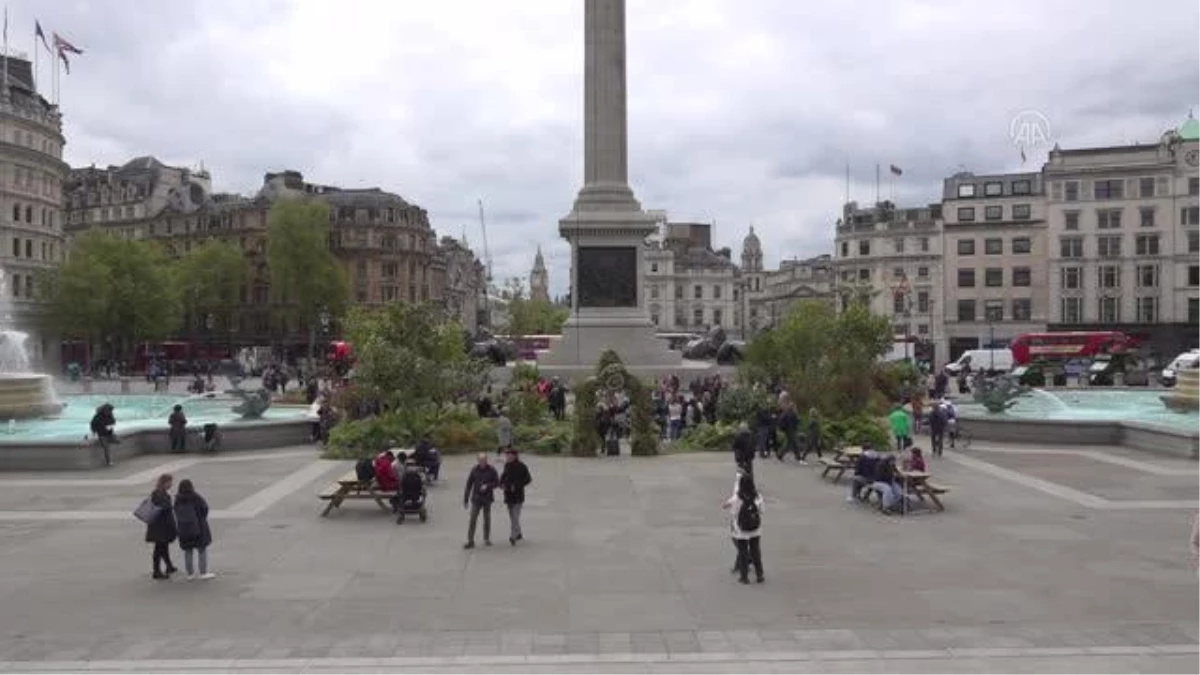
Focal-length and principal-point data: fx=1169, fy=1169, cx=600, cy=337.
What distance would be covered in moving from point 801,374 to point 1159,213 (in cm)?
7704

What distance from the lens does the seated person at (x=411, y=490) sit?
2023cm

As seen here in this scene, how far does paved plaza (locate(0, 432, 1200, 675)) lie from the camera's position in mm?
11852

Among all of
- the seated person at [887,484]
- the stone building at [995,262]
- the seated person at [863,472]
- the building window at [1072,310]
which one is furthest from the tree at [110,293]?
the seated person at [887,484]

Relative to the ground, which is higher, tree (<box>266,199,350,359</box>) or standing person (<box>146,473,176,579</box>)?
tree (<box>266,199,350,359</box>)

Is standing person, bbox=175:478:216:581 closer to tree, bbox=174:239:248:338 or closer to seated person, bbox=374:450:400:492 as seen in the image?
seated person, bbox=374:450:400:492

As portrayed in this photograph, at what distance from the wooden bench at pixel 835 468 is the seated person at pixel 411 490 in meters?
9.44

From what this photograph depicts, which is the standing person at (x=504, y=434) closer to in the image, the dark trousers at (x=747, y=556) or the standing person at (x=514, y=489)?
the standing person at (x=514, y=489)

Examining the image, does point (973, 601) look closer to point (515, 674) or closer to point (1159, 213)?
point (515, 674)

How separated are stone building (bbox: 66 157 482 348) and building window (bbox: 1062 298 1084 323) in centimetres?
6605

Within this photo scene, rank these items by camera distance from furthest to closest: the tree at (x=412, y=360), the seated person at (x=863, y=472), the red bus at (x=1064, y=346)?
the red bus at (x=1064, y=346) → the tree at (x=412, y=360) → the seated person at (x=863, y=472)

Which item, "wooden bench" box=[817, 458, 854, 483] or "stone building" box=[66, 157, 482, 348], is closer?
"wooden bench" box=[817, 458, 854, 483]

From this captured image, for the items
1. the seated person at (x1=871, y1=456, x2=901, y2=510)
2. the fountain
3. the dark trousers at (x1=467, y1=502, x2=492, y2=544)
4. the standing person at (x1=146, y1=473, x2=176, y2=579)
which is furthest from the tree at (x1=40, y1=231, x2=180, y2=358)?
the seated person at (x1=871, y1=456, x2=901, y2=510)

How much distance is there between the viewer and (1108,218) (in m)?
105

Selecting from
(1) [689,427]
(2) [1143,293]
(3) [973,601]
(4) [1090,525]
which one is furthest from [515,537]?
(2) [1143,293]
